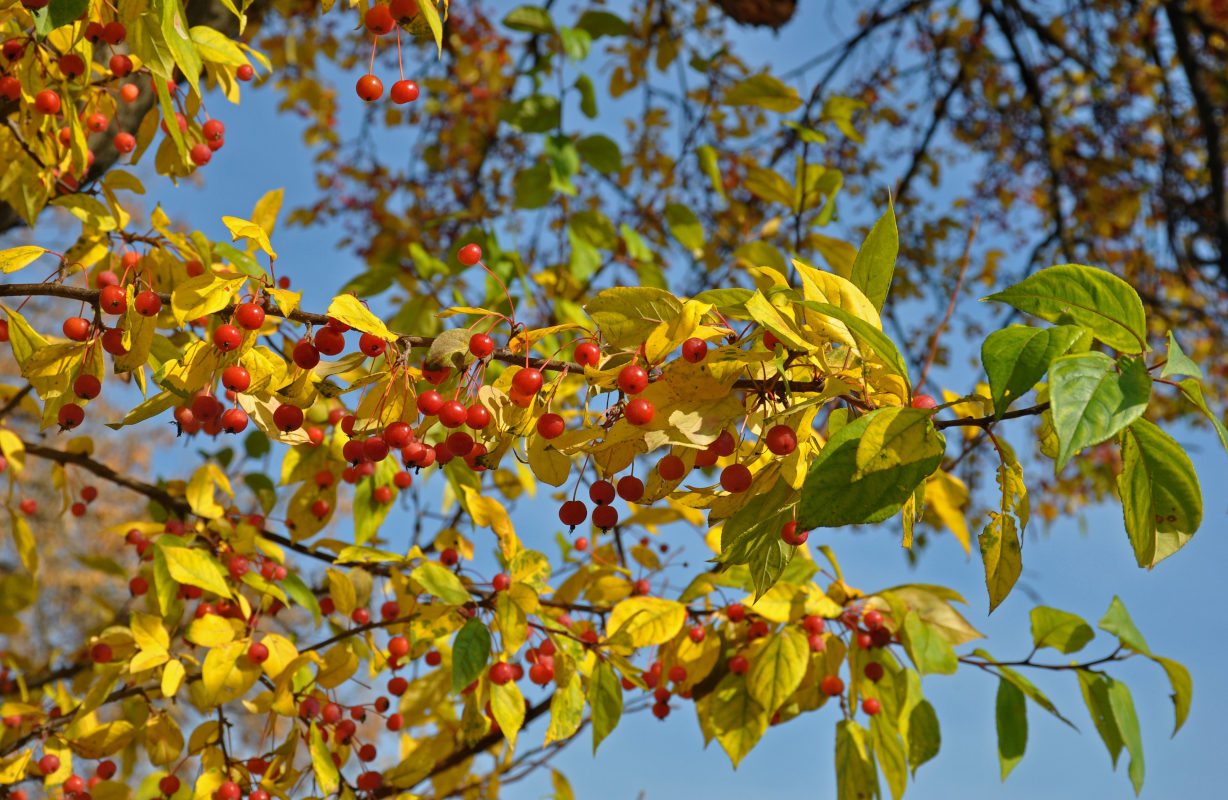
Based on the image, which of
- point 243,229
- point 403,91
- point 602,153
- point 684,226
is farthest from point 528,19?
point 243,229

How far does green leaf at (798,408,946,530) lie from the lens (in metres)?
0.83

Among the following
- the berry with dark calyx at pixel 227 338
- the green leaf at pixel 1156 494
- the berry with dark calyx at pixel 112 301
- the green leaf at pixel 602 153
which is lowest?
the green leaf at pixel 1156 494

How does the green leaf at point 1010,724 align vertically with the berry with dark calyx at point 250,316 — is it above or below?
below

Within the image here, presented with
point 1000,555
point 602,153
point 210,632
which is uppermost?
point 602,153

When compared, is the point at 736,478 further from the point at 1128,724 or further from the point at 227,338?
the point at 1128,724

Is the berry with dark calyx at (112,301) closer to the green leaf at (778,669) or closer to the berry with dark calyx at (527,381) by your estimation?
the berry with dark calyx at (527,381)

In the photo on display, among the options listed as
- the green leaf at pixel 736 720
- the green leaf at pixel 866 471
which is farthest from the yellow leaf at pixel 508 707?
the green leaf at pixel 866 471

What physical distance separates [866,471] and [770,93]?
6.33 feet

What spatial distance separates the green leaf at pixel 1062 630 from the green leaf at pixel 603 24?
215cm

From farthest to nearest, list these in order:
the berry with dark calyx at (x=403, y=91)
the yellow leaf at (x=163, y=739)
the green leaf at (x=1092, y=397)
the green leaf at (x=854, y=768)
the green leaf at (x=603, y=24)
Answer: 1. the green leaf at (x=603, y=24)
2. the yellow leaf at (x=163, y=739)
3. the green leaf at (x=854, y=768)
4. the berry with dark calyx at (x=403, y=91)
5. the green leaf at (x=1092, y=397)

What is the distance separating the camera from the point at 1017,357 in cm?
82

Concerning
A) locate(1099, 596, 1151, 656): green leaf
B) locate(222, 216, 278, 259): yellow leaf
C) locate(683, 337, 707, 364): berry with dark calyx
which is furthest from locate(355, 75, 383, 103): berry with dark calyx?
locate(1099, 596, 1151, 656): green leaf

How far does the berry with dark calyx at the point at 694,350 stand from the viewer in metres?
0.98

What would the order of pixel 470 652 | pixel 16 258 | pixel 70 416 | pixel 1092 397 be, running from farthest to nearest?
pixel 470 652
pixel 70 416
pixel 16 258
pixel 1092 397
